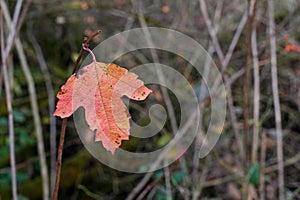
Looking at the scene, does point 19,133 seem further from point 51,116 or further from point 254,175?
point 254,175

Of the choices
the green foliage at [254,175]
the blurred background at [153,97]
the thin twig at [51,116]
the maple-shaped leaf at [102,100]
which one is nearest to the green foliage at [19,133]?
the blurred background at [153,97]

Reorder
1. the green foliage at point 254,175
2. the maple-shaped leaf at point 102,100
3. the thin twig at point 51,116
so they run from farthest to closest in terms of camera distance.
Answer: the thin twig at point 51,116
the green foliage at point 254,175
the maple-shaped leaf at point 102,100

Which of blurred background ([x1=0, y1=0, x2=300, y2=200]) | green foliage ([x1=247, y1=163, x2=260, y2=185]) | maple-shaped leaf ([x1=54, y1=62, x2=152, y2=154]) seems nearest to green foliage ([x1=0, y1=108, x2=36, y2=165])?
blurred background ([x1=0, y1=0, x2=300, y2=200])

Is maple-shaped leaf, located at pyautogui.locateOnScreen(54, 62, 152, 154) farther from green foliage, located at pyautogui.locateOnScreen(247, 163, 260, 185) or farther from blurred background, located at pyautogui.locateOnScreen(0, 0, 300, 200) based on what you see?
blurred background, located at pyautogui.locateOnScreen(0, 0, 300, 200)

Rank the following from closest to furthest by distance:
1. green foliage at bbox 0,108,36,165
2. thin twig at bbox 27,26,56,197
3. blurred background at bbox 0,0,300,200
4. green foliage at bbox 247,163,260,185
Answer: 1. green foliage at bbox 247,163,260,185
2. thin twig at bbox 27,26,56,197
3. blurred background at bbox 0,0,300,200
4. green foliage at bbox 0,108,36,165

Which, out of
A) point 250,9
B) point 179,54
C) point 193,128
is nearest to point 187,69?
point 179,54

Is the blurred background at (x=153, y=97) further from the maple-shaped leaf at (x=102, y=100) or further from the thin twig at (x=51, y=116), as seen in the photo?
the maple-shaped leaf at (x=102, y=100)

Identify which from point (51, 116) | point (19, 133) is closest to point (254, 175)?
point (51, 116)

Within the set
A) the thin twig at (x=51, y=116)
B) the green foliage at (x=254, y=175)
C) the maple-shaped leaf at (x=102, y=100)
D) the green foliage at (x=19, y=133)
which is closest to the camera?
the maple-shaped leaf at (x=102, y=100)
